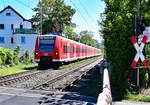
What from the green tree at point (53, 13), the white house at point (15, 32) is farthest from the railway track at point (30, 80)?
the green tree at point (53, 13)

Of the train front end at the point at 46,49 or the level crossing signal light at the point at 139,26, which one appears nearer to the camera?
the level crossing signal light at the point at 139,26

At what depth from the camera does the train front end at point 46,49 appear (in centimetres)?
1891

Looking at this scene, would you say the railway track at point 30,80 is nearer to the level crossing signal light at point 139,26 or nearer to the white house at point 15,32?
the level crossing signal light at point 139,26

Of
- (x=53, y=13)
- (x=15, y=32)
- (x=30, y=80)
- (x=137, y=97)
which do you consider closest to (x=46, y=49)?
(x=30, y=80)

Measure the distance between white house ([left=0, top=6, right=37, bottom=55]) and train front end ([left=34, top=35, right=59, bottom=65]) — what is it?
21.8m

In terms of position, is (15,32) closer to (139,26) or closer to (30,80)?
(30,80)

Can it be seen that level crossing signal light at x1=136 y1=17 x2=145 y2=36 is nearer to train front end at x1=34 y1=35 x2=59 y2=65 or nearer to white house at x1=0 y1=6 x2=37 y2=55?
train front end at x1=34 y1=35 x2=59 y2=65

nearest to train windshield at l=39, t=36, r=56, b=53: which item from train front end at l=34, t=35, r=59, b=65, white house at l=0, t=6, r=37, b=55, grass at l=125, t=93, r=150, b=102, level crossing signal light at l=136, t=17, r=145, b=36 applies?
train front end at l=34, t=35, r=59, b=65

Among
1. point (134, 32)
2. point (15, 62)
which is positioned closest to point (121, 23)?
point (134, 32)

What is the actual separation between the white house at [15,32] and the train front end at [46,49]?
21.8 m

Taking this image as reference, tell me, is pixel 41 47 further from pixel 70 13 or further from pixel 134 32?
pixel 70 13

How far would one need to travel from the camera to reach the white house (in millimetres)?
40875

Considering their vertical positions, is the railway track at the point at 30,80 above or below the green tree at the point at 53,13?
below

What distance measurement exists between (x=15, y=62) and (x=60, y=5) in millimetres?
34794
